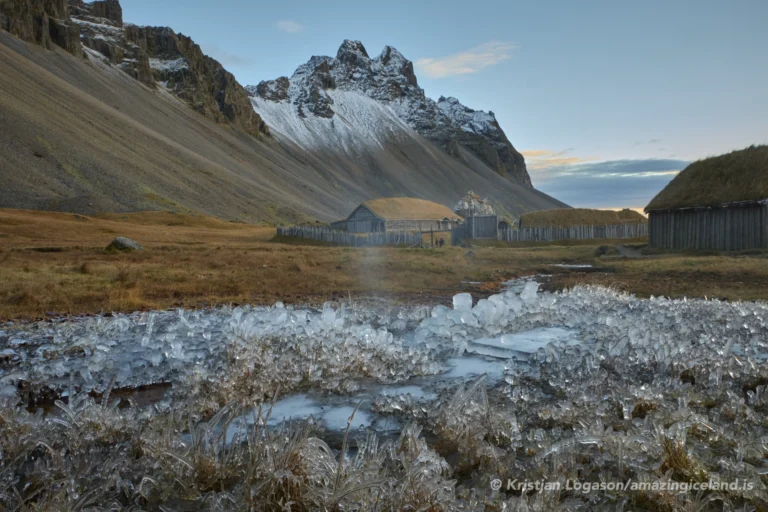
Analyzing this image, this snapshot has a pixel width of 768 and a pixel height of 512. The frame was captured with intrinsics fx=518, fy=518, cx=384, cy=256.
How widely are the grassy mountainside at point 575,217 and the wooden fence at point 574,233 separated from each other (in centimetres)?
108

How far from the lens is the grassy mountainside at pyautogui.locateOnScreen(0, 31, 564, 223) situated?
55.1 metres

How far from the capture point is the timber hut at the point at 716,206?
928 inches

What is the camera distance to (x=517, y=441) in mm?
3275

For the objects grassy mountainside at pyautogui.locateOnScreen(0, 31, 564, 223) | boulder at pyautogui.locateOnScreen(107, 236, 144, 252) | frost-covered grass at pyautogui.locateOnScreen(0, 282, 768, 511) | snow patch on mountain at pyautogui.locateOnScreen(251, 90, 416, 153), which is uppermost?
snow patch on mountain at pyautogui.locateOnScreen(251, 90, 416, 153)

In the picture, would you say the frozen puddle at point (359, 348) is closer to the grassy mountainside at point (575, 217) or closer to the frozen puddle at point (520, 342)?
the frozen puddle at point (520, 342)

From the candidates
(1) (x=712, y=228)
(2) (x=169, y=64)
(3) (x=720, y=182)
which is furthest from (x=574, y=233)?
(2) (x=169, y=64)

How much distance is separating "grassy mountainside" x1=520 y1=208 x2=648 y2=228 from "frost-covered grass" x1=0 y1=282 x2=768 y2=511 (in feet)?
121

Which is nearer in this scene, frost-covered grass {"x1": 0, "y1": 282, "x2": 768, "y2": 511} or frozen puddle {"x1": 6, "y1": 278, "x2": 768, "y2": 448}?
frost-covered grass {"x1": 0, "y1": 282, "x2": 768, "y2": 511}

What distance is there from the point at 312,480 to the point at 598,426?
1842 mm

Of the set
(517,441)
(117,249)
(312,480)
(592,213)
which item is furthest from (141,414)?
(592,213)

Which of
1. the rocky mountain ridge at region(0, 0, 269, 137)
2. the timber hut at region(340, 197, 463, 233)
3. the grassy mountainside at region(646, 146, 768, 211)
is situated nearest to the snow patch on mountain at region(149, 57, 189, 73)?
the rocky mountain ridge at region(0, 0, 269, 137)

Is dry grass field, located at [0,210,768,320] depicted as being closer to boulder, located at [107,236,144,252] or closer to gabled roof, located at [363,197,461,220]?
boulder, located at [107,236,144,252]

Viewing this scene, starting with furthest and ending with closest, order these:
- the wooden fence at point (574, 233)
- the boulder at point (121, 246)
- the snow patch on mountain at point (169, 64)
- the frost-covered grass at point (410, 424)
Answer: the snow patch on mountain at point (169, 64), the wooden fence at point (574, 233), the boulder at point (121, 246), the frost-covered grass at point (410, 424)

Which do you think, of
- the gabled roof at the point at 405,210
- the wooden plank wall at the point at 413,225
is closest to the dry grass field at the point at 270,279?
the wooden plank wall at the point at 413,225
